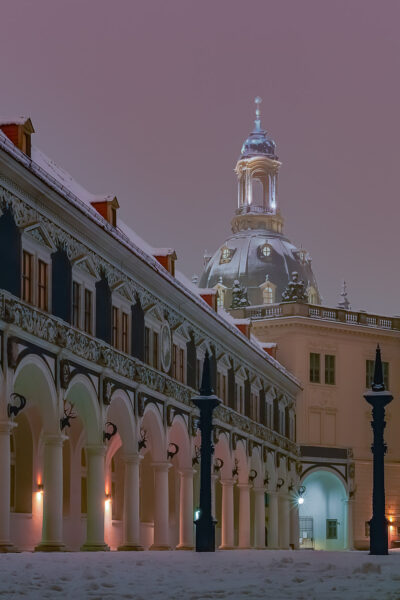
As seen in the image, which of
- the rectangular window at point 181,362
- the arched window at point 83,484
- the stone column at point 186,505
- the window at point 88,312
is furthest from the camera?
the rectangular window at point 181,362

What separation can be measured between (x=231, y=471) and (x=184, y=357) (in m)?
8.39

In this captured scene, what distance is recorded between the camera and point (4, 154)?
29.8 meters

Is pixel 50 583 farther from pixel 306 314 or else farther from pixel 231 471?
pixel 306 314

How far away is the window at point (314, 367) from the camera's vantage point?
265 feet

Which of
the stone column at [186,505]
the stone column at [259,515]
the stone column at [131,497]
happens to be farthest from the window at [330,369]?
the stone column at [131,497]

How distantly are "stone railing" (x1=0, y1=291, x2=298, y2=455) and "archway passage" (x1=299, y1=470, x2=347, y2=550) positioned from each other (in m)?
26.3

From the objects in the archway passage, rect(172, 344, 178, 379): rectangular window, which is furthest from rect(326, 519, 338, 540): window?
rect(172, 344, 178, 379): rectangular window

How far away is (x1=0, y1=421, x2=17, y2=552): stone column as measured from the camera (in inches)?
1145

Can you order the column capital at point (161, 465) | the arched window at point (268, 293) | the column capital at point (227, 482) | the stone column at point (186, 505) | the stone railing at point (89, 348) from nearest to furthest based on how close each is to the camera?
the stone railing at point (89, 348) < the column capital at point (161, 465) < the stone column at point (186, 505) < the column capital at point (227, 482) < the arched window at point (268, 293)

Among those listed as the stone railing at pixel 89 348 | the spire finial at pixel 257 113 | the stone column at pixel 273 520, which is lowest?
the stone column at pixel 273 520

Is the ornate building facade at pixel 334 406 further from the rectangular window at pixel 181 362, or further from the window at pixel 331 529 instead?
the rectangular window at pixel 181 362

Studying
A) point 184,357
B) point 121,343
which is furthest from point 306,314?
point 121,343

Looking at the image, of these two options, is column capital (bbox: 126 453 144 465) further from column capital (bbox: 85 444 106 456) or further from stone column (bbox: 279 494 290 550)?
stone column (bbox: 279 494 290 550)

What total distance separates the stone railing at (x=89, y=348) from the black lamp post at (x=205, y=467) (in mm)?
3791
